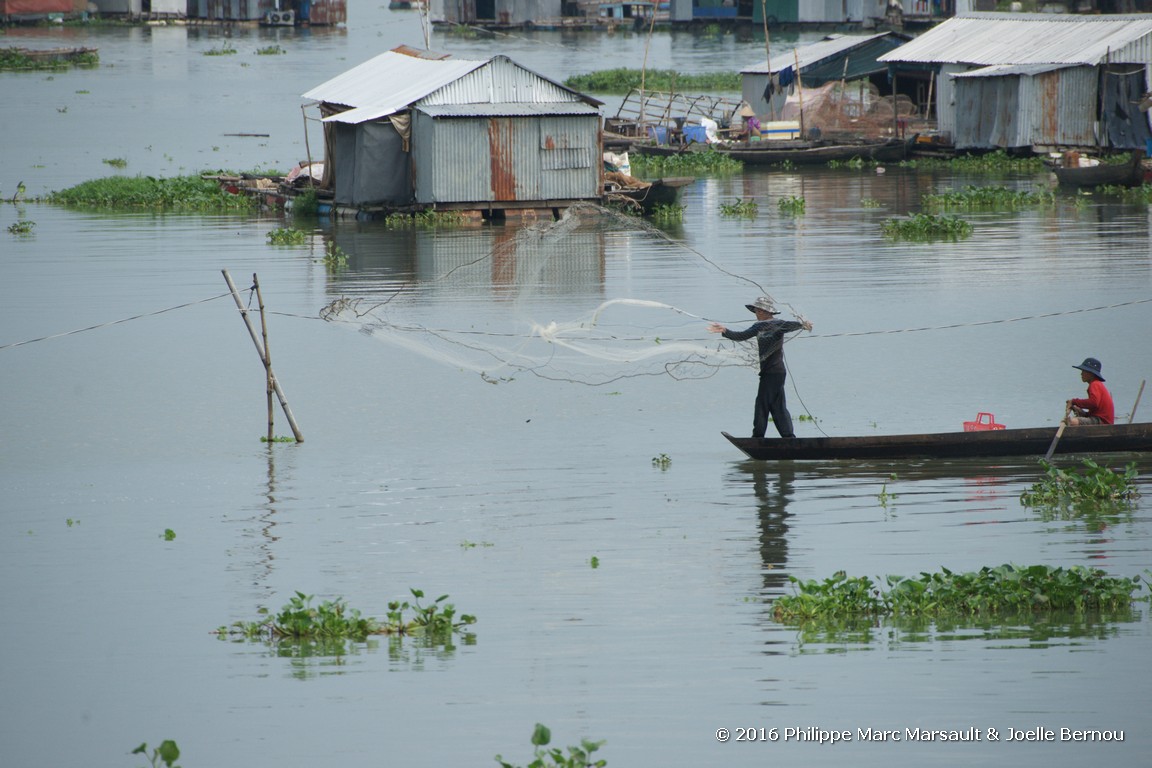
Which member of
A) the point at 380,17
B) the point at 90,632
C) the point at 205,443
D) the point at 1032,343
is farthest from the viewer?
the point at 380,17

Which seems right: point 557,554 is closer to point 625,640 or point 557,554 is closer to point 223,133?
point 625,640

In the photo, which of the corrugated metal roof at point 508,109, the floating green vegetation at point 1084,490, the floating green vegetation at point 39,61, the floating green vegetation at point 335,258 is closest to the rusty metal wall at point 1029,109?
the corrugated metal roof at point 508,109

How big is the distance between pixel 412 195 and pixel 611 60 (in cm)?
5905

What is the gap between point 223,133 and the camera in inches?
2228

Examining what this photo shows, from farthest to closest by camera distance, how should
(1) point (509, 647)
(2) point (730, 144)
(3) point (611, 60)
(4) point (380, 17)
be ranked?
1. (4) point (380, 17)
2. (3) point (611, 60)
3. (2) point (730, 144)
4. (1) point (509, 647)

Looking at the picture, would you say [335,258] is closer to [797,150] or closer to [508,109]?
[508,109]

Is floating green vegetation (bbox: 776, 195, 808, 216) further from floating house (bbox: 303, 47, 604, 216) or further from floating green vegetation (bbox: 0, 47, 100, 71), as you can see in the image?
floating green vegetation (bbox: 0, 47, 100, 71)

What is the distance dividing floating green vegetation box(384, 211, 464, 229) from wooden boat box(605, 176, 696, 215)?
11.6ft

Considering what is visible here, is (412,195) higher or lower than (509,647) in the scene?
higher

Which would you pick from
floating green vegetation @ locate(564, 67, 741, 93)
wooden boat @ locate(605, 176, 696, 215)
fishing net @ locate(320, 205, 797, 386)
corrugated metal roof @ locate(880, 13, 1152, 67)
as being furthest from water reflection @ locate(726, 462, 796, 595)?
floating green vegetation @ locate(564, 67, 741, 93)

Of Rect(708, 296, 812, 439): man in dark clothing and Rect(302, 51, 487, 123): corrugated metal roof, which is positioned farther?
Rect(302, 51, 487, 123): corrugated metal roof

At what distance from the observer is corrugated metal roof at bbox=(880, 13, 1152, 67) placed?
125 ft

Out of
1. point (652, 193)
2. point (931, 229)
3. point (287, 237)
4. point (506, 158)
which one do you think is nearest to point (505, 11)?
point (652, 193)

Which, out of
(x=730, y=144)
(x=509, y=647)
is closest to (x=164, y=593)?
(x=509, y=647)
